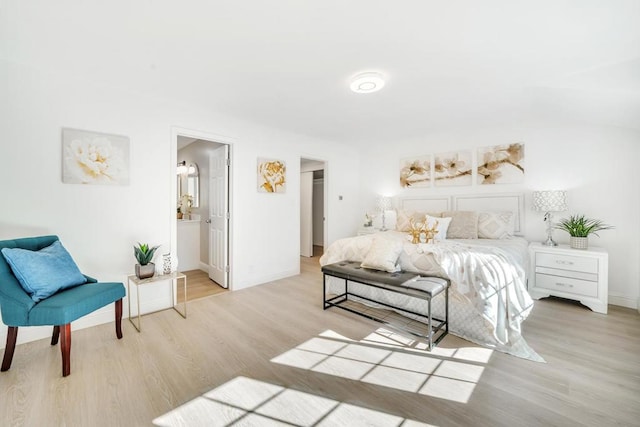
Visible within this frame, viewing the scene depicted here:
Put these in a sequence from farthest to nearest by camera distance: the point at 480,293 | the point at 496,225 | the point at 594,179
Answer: the point at 496,225 < the point at 594,179 < the point at 480,293

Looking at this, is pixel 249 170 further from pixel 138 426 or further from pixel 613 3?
pixel 613 3

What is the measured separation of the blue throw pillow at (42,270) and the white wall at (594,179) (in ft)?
17.2

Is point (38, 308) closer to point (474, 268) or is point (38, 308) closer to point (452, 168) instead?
point (474, 268)

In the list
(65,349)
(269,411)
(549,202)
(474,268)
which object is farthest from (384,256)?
(65,349)

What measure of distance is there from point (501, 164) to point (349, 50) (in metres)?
3.28

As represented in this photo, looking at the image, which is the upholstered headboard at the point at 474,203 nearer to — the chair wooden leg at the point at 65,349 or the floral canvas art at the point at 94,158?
the floral canvas art at the point at 94,158

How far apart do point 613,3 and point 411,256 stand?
7.35ft

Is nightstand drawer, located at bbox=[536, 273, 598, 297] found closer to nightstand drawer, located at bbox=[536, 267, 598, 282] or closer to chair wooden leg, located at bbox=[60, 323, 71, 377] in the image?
nightstand drawer, located at bbox=[536, 267, 598, 282]

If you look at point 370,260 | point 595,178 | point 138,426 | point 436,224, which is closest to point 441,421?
point 370,260

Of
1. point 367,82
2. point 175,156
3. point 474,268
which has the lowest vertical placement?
point 474,268

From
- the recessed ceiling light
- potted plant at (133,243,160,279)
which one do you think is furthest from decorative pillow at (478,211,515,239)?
potted plant at (133,243,160,279)

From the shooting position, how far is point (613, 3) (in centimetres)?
154

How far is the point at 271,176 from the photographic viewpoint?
420cm

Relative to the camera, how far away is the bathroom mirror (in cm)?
525
